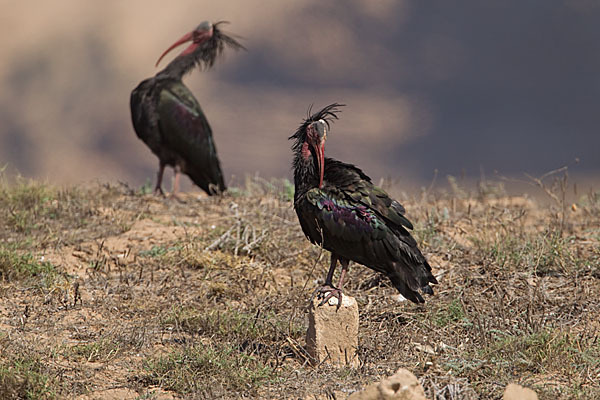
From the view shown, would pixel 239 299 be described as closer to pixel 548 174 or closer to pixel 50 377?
pixel 50 377

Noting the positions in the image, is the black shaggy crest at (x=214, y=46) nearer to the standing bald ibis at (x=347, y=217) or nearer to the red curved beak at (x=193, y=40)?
the red curved beak at (x=193, y=40)

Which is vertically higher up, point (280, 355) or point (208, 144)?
point (208, 144)

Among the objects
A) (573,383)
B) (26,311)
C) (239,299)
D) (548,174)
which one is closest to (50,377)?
(26,311)

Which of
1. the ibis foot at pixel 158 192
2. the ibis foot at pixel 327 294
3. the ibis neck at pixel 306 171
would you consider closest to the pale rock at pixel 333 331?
the ibis foot at pixel 327 294

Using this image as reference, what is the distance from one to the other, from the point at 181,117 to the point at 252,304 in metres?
4.32

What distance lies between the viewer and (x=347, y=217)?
4.60 metres

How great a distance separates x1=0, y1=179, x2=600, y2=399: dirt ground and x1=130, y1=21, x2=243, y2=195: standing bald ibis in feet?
4.17

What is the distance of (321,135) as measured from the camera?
183 inches

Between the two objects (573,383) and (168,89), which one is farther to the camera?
(168,89)

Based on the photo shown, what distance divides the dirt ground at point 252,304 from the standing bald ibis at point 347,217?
413 mm

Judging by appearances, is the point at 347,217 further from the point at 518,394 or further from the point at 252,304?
the point at 518,394

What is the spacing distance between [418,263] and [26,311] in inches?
109

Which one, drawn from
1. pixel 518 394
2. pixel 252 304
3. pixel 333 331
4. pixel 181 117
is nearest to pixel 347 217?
pixel 333 331

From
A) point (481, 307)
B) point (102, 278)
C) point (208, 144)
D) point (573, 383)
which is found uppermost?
point (208, 144)
